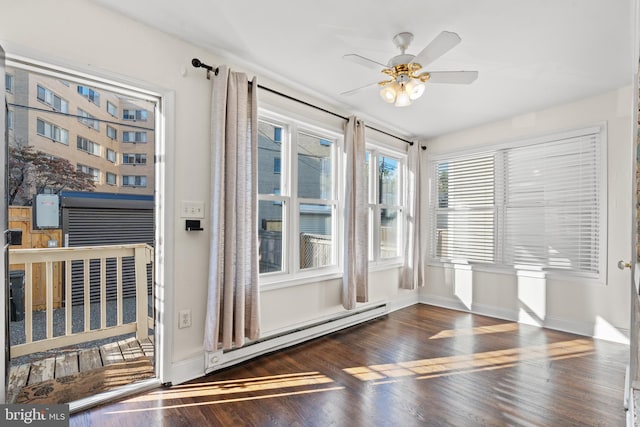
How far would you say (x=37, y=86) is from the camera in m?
2.45

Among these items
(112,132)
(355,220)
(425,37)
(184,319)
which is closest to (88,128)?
(112,132)

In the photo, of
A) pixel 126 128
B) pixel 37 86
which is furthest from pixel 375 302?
pixel 37 86

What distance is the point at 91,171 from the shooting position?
319 cm

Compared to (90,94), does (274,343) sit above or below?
below

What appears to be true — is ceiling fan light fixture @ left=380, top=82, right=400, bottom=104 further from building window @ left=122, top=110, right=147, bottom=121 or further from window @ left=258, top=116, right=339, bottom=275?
building window @ left=122, top=110, right=147, bottom=121

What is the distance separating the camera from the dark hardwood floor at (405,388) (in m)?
1.98

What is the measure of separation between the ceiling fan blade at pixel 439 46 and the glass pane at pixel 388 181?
2.37m

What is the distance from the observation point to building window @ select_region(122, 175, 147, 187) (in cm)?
349

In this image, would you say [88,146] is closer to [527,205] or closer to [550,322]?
[527,205]

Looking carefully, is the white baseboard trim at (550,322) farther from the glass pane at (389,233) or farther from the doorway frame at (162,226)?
the doorway frame at (162,226)

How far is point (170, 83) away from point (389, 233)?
3315 mm

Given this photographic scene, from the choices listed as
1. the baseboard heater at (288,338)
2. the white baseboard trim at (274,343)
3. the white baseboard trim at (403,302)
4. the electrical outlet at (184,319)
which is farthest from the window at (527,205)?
the electrical outlet at (184,319)

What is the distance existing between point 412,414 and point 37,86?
350 centimetres

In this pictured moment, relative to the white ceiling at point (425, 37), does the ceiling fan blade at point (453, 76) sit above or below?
below
